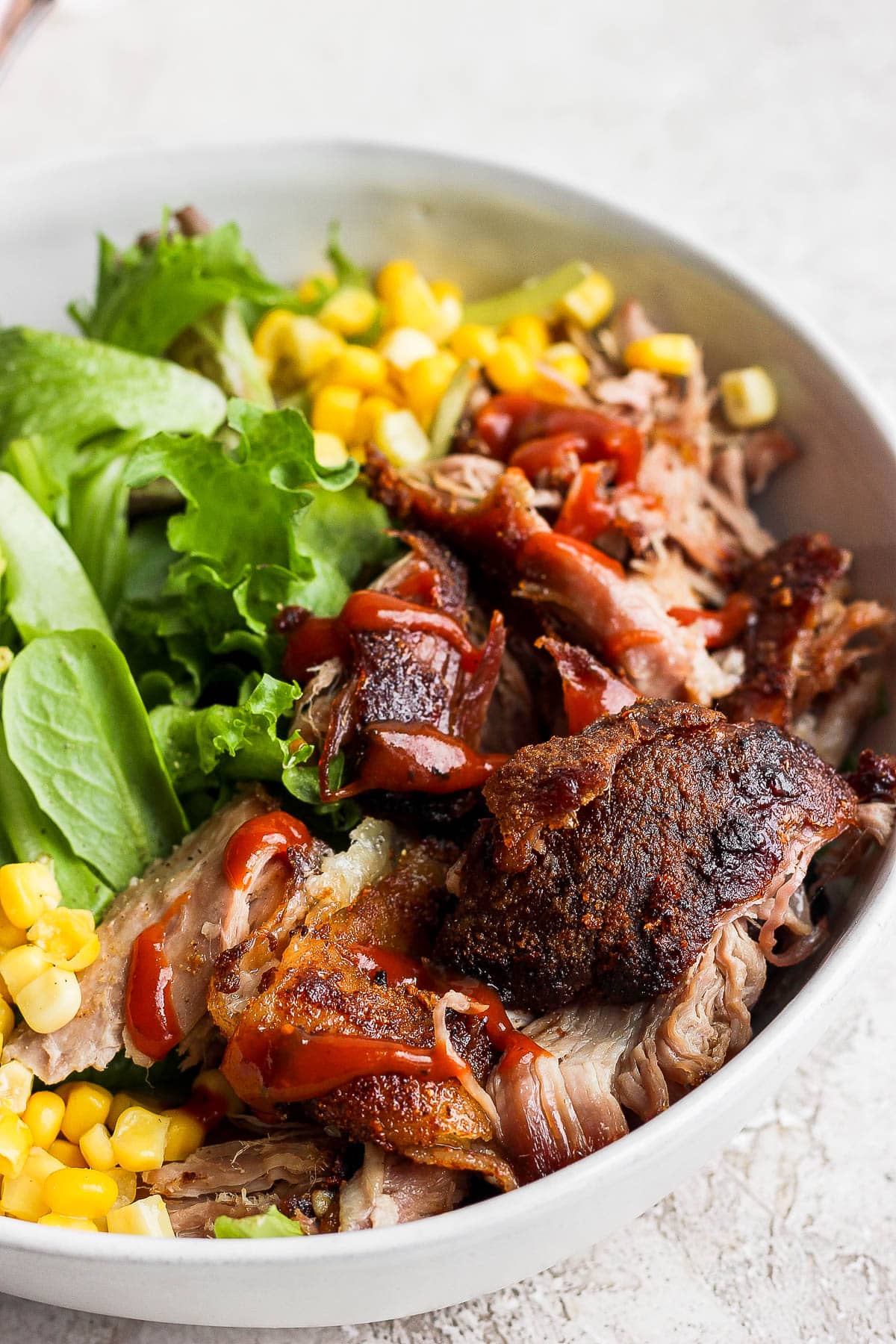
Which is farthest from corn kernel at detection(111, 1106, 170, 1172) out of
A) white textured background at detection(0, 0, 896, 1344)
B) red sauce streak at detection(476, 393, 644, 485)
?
white textured background at detection(0, 0, 896, 1344)

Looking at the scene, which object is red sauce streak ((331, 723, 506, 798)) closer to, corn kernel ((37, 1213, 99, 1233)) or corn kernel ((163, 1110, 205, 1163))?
corn kernel ((163, 1110, 205, 1163))

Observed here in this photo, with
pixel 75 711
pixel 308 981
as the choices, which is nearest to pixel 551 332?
pixel 75 711

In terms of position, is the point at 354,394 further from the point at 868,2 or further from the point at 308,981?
the point at 868,2

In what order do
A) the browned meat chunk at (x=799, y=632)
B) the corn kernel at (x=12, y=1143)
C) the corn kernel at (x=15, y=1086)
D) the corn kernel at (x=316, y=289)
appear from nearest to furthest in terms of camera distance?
1. the corn kernel at (x=12, y=1143)
2. the corn kernel at (x=15, y=1086)
3. the browned meat chunk at (x=799, y=632)
4. the corn kernel at (x=316, y=289)

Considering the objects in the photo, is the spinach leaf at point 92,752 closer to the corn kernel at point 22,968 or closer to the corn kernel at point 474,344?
the corn kernel at point 22,968

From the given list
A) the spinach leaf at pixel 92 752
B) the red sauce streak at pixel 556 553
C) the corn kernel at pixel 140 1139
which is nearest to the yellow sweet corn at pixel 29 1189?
the corn kernel at pixel 140 1139

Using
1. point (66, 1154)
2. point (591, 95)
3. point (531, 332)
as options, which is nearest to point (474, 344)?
point (531, 332)

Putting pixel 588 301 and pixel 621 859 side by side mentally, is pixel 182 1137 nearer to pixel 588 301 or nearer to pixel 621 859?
pixel 621 859
